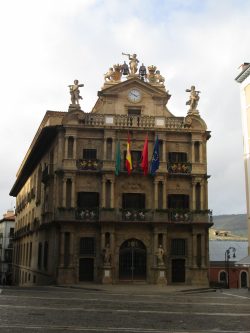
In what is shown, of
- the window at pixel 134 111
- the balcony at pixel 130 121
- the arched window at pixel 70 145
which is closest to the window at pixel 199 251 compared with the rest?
the balcony at pixel 130 121

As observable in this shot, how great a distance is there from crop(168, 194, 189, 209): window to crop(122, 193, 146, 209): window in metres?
2.20

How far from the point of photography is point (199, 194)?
4138 cm

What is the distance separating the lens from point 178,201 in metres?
41.4

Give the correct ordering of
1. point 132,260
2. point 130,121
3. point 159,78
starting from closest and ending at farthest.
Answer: point 132,260 < point 130,121 < point 159,78

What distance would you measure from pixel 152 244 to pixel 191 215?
12.8ft

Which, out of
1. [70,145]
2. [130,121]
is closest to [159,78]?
[130,121]

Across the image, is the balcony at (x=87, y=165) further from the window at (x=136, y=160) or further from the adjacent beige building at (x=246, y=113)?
the adjacent beige building at (x=246, y=113)

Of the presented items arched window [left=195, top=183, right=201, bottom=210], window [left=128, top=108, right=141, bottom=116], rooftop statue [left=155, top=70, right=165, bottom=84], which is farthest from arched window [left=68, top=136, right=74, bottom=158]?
arched window [left=195, top=183, right=201, bottom=210]

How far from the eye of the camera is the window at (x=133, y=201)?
135 feet

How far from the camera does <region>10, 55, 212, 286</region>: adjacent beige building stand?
39.7 meters

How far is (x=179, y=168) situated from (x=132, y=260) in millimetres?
8337

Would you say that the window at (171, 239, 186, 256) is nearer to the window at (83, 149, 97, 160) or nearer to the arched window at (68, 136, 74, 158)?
the window at (83, 149, 97, 160)

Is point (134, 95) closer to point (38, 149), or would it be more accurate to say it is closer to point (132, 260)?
point (38, 149)

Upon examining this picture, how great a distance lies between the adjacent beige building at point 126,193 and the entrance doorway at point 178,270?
0.08 meters
